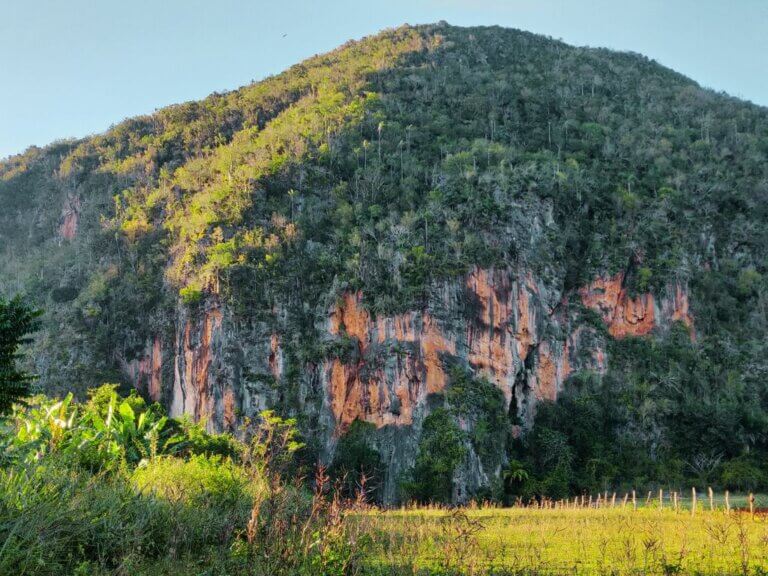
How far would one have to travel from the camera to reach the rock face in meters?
41.0

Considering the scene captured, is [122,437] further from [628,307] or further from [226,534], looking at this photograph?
[628,307]

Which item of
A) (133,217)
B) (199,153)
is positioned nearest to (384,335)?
(133,217)

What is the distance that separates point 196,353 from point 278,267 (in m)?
8.50

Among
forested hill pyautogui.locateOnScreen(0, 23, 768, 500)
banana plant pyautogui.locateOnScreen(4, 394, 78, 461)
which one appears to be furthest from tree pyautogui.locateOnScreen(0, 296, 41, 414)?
forested hill pyautogui.locateOnScreen(0, 23, 768, 500)

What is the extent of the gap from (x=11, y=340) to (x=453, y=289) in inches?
1342

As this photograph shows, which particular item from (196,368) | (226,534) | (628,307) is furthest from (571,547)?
(628,307)

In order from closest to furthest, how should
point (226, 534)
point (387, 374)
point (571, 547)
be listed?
1. point (226, 534)
2. point (571, 547)
3. point (387, 374)

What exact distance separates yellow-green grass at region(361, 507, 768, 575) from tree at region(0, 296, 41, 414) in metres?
6.80

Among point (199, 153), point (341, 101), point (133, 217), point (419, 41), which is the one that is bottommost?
point (133, 217)

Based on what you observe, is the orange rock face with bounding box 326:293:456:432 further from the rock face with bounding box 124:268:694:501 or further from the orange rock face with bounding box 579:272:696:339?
the orange rock face with bounding box 579:272:696:339

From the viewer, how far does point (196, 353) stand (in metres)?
45.3

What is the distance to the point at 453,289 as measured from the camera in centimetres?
4347

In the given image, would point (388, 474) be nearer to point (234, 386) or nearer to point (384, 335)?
point (384, 335)

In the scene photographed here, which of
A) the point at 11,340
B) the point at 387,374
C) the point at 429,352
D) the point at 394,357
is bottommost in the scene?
the point at 387,374
